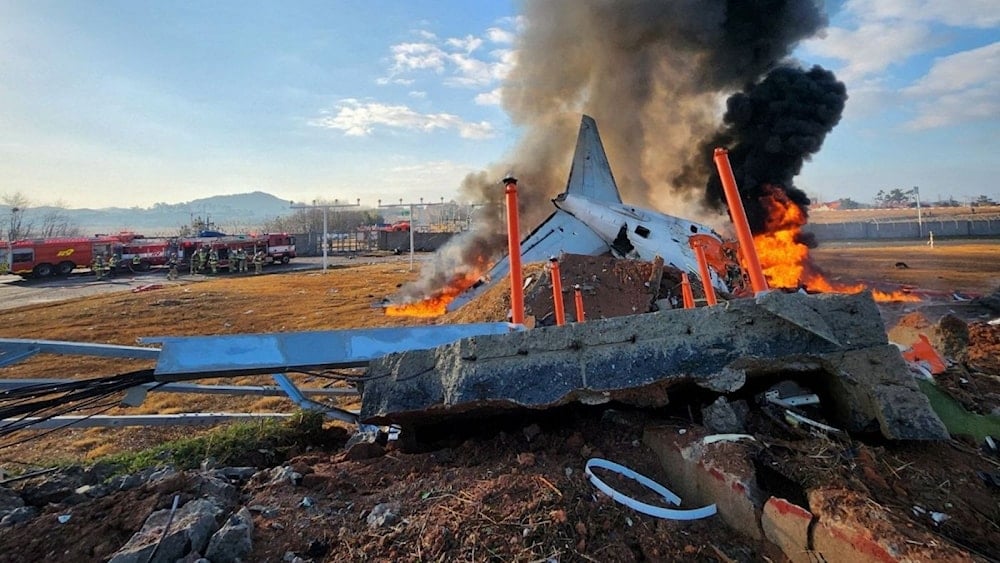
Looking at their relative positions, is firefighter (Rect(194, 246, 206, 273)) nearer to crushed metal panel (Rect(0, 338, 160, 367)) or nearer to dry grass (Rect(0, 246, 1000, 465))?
dry grass (Rect(0, 246, 1000, 465))

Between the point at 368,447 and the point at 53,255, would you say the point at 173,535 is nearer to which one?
the point at 368,447

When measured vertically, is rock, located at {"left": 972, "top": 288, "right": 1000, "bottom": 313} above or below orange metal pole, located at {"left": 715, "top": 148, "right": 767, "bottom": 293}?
below

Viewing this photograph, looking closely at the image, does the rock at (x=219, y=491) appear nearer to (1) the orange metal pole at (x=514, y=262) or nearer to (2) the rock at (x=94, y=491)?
(2) the rock at (x=94, y=491)

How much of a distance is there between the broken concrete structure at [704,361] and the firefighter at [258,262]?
1213 inches

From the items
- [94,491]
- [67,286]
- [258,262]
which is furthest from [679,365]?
[258,262]

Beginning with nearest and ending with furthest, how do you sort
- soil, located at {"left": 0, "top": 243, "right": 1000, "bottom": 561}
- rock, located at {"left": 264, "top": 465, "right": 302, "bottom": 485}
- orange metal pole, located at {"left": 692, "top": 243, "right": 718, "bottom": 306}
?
soil, located at {"left": 0, "top": 243, "right": 1000, "bottom": 561}, rock, located at {"left": 264, "top": 465, "right": 302, "bottom": 485}, orange metal pole, located at {"left": 692, "top": 243, "right": 718, "bottom": 306}

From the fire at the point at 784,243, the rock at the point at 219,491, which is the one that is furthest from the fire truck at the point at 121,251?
the rock at the point at 219,491

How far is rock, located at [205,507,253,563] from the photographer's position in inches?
81.9

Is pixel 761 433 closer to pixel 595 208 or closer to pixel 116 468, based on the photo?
pixel 116 468

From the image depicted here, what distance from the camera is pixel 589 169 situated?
16422 mm

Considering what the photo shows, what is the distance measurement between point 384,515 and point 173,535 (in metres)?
0.91

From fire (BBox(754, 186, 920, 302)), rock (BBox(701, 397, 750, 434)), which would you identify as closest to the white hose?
rock (BBox(701, 397, 750, 434))

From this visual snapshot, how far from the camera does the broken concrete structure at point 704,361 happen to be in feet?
8.71

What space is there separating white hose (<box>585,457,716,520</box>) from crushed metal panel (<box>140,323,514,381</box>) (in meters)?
1.43
